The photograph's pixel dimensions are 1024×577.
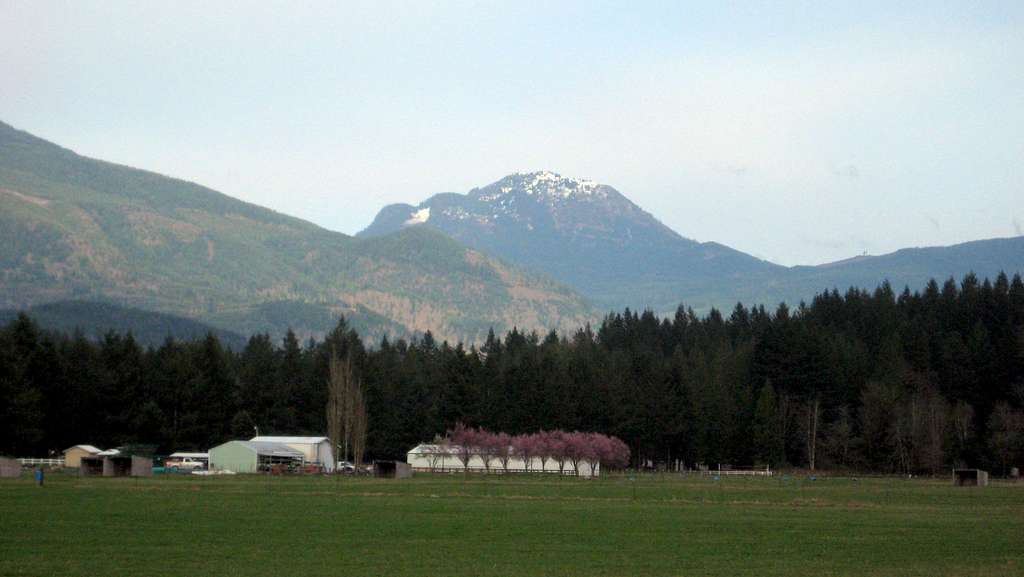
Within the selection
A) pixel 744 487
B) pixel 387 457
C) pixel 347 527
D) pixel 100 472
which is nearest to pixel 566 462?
pixel 387 457

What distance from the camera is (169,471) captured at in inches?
3393

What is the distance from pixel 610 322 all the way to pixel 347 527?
423ft

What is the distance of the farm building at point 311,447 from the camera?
330 feet

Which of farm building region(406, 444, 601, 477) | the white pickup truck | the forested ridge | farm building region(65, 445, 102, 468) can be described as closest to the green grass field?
the white pickup truck

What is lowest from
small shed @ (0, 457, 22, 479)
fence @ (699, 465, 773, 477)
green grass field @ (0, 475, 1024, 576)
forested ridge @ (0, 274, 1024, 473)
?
fence @ (699, 465, 773, 477)

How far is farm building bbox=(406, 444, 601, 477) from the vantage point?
329 ft

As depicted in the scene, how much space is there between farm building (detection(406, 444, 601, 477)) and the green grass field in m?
37.4

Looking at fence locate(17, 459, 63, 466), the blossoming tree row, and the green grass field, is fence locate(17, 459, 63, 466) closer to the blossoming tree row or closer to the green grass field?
the green grass field

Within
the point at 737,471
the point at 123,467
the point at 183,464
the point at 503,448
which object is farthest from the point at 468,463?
the point at 123,467

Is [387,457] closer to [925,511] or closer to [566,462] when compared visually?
[566,462]

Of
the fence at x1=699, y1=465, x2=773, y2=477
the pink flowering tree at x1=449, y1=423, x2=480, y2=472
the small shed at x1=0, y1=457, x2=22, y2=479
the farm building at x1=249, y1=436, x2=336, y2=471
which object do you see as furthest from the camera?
the farm building at x1=249, y1=436, x2=336, y2=471

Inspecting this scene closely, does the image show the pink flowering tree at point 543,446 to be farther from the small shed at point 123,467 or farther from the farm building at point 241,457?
the small shed at point 123,467

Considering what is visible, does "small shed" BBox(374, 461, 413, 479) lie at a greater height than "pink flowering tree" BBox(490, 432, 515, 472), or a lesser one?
lesser

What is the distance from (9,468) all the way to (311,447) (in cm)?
3395
